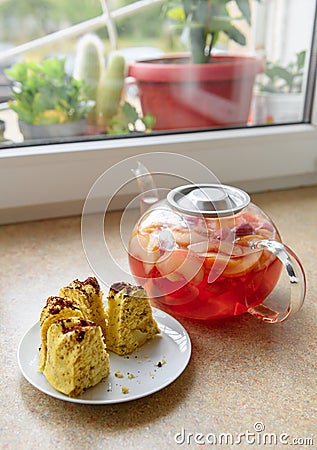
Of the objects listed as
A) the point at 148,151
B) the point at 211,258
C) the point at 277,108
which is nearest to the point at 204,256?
the point at 211,258

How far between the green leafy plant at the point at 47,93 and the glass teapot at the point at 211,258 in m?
0.41

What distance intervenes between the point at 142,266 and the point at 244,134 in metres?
0.50

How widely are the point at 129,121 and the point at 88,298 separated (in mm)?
521

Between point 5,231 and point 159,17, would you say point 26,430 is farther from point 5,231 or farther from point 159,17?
point 159,17

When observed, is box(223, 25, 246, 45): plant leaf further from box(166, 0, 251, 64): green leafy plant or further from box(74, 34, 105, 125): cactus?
box(74, 34, 105, 125): cactus

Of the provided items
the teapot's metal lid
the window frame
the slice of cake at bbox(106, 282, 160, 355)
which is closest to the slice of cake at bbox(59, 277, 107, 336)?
the slice of cake at bbox(106, 282, 160, 355)

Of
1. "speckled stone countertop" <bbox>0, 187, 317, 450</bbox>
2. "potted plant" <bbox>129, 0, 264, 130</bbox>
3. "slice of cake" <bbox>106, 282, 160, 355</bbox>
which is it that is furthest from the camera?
"potted plant" <bbox>129, 0, 264, 130</bbox>

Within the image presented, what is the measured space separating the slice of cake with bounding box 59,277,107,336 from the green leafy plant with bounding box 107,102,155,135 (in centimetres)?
47

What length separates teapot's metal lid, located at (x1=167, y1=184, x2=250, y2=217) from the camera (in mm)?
704

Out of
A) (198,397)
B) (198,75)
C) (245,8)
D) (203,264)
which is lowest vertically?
(198,397)

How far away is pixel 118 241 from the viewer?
0.76 metres

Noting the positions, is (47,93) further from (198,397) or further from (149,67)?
(198,397)

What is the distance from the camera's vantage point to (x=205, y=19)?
3.63 ft

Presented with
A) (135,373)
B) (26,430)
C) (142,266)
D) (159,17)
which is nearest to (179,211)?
(142,266)
